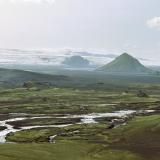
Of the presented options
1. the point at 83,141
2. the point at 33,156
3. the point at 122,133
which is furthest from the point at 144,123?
the point at 33,156

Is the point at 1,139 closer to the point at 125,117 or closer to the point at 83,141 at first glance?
the point at 83,141

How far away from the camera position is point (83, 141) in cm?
11631

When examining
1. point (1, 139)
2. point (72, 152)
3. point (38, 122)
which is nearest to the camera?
point (72, 152)

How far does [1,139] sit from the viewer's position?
127m

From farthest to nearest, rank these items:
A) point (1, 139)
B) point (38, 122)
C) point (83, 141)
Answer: point (38, 122) < point (1, 139) < point (83, 141)

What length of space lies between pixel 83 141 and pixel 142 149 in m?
17.4

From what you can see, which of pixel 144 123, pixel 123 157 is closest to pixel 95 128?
pixel 144 123

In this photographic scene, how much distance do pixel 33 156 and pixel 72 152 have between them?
11476 millimetres

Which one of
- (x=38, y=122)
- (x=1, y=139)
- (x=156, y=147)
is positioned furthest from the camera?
(x=38, y=122)

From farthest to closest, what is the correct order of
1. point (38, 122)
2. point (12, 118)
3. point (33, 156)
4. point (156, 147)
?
1. point (12, 118)
2. point (38, 122)
3. point (156, 147)
4. point (33, 156)

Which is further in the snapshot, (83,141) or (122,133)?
(122,133)

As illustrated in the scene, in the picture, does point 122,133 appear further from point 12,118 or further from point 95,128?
point 12,118

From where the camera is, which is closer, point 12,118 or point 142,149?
point 142,149

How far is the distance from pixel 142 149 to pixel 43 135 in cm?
3772
